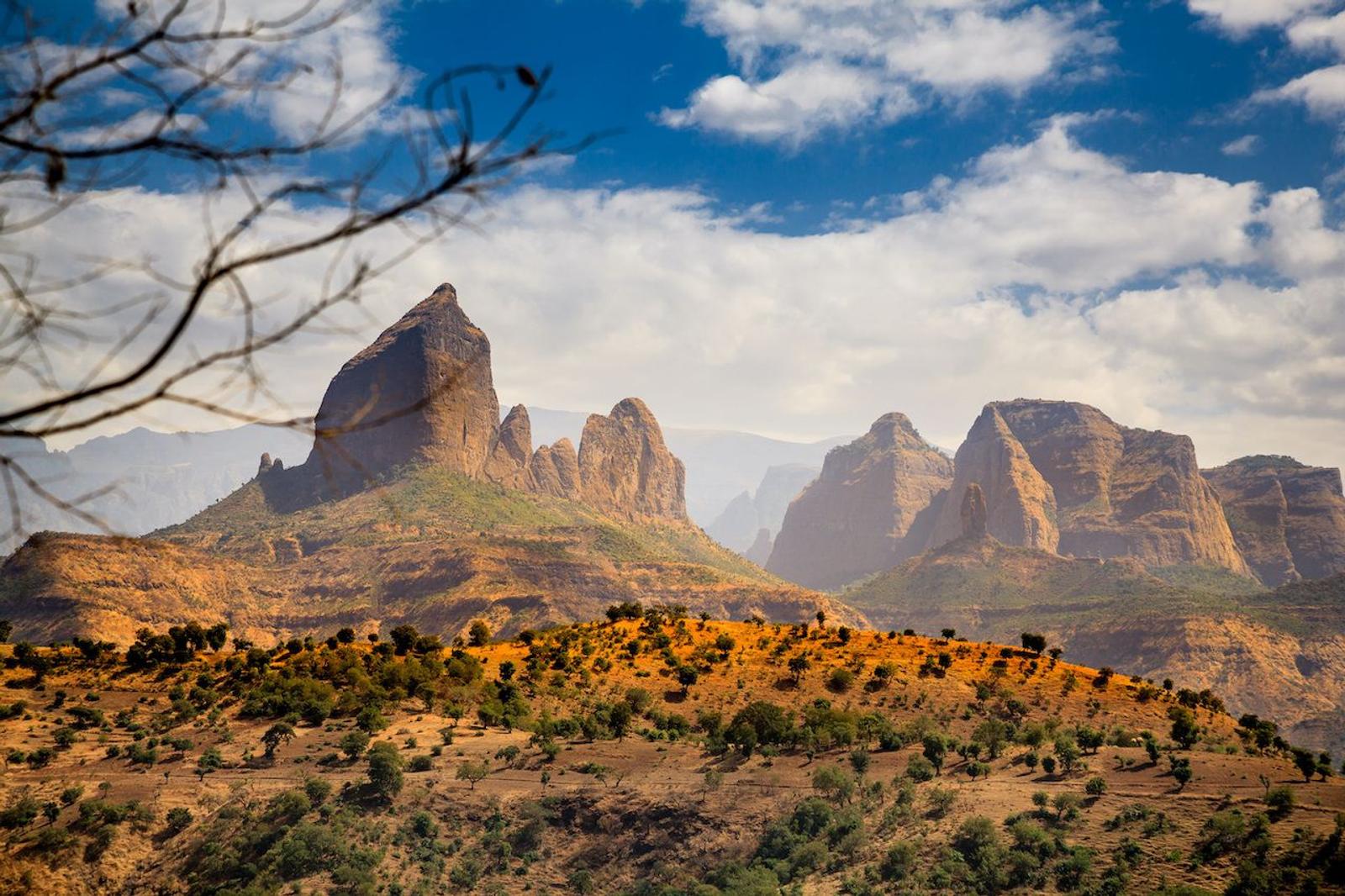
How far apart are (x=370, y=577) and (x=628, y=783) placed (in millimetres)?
99950

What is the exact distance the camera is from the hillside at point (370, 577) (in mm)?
114125

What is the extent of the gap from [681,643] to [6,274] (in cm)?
7489

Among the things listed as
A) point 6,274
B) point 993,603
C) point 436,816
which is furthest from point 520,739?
point 993,603

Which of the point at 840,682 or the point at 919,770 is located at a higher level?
the point at 840,682

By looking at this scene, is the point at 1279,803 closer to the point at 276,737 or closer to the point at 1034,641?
the point at 1034,641

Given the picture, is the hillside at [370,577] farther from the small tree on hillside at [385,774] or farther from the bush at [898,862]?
the bush at [898,862]

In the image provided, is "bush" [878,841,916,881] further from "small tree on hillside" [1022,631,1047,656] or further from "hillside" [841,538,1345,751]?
"hillside" [841,538,1345,751]

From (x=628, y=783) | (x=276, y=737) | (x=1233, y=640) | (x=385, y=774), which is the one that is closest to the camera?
(x=385, y=774)

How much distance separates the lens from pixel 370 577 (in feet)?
460

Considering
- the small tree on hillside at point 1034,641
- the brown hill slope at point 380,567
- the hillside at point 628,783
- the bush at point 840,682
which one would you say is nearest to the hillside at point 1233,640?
the brown hill slope at point 380,567

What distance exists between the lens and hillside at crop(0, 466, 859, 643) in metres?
114

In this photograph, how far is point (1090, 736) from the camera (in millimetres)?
53531

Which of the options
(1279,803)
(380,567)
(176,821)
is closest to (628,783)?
(176,821)

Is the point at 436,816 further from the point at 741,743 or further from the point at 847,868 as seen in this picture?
the point at 847,868
